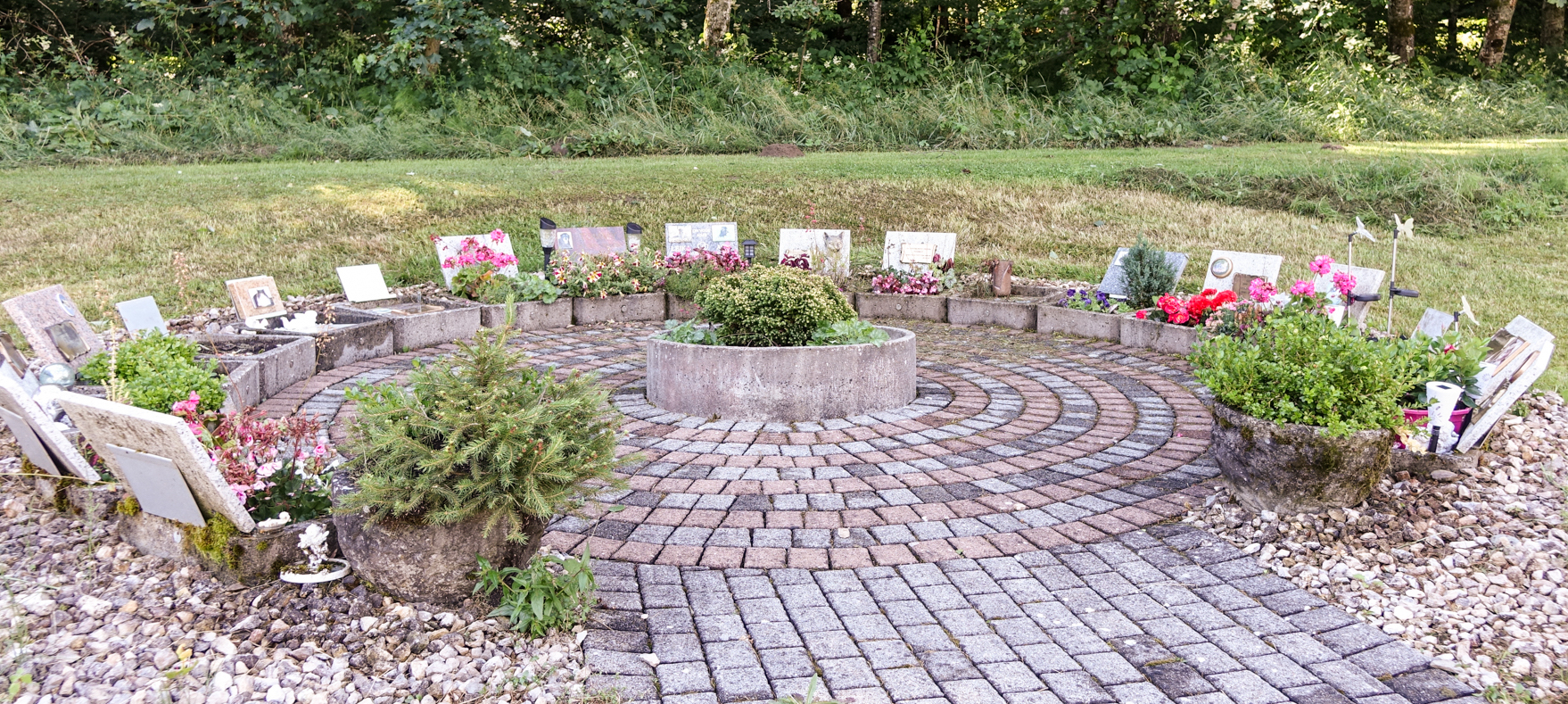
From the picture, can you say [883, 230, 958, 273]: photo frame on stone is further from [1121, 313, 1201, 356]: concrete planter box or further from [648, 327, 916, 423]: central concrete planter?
[648, 327, 916, 423]: central concrete planter

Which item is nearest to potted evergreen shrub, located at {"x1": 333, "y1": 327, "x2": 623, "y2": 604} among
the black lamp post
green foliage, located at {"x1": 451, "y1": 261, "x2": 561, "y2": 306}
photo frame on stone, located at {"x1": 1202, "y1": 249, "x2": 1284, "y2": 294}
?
green foliage, located at {"x1": 451, "y1": 261, "x2": 561, "y2": 306}

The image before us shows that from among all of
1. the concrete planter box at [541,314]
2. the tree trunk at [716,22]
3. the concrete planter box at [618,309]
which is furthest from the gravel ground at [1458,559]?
the tree trunk at [716,22]

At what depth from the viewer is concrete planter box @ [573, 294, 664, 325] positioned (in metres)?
8.93

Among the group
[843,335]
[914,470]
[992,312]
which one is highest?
[843,335]

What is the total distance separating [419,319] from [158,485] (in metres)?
4.43

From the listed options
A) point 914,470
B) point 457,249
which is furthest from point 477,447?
point 457,249

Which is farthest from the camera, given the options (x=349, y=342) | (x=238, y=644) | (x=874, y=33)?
(x=874, y=33)

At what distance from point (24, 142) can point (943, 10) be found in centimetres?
1696

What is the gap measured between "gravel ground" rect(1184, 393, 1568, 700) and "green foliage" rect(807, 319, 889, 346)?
2.39 m

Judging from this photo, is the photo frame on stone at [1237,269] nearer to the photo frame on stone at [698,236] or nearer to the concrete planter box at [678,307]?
the photo frame on stone at [698,236]

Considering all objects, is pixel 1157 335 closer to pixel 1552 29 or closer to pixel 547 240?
pixel 547 240

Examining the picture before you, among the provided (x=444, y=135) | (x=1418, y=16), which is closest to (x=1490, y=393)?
(x=444, y=135)

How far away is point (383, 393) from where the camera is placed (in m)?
3.33

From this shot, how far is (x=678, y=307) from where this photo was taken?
9.14 metres
